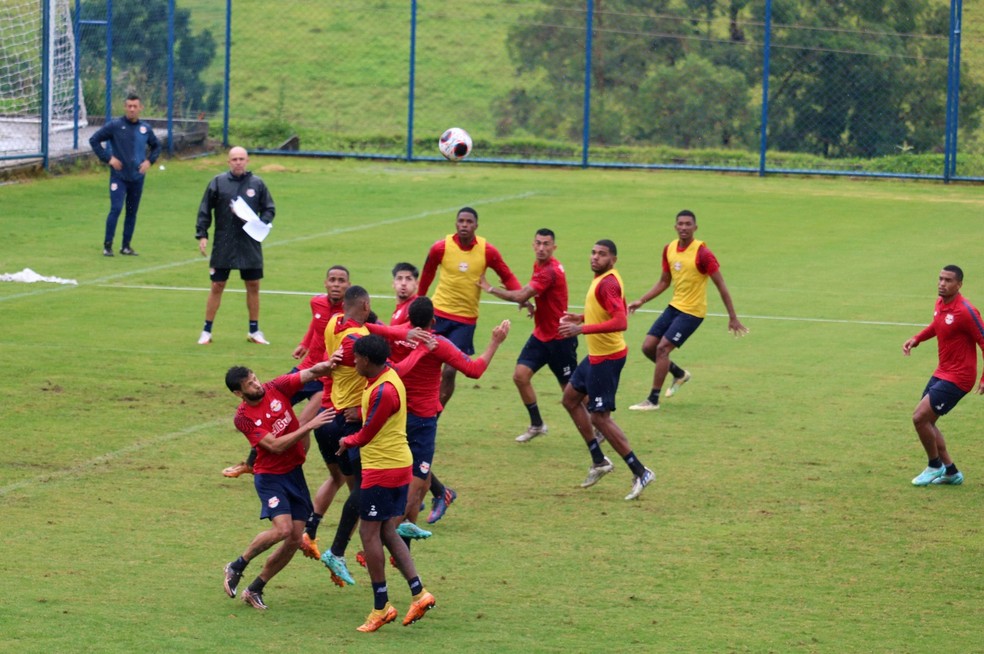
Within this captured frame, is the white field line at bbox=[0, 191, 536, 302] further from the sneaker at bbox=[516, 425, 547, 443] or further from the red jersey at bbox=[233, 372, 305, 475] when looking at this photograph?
the red jersey at bbox=[233, 372, 305, 475]

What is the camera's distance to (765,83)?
120ft

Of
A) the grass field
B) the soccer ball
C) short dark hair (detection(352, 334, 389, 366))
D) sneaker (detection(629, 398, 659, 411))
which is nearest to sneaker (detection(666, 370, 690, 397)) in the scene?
the grass field

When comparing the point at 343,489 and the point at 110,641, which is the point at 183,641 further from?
the point at 343,489

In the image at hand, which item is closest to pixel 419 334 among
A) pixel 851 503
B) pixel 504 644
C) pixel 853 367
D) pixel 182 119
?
pixel 504 644

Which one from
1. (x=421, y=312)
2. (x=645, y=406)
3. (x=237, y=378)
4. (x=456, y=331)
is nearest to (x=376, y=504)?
(x=237, y=378)

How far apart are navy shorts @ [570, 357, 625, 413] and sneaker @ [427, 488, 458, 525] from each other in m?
1.69

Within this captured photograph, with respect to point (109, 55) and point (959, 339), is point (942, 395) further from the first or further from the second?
point (109, 55)

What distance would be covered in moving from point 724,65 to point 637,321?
1939 cm

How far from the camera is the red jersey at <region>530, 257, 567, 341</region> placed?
13.6 m

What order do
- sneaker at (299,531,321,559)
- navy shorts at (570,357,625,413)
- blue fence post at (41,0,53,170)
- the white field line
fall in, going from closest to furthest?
sneaker at (299,531,321,559), navy shorts at (570,357,625,413), the white field line, blue fence post at (41,0,53,170)

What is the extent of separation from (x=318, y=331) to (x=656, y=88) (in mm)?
29250

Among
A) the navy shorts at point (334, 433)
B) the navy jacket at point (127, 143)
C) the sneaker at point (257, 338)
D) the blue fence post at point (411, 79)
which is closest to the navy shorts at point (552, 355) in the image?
the navy shorts at point (334, 433)

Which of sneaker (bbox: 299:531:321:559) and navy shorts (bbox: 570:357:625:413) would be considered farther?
navy shorts (bbox: 570:357:625:413)

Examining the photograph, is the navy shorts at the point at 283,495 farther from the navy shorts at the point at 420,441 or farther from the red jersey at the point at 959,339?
the red jersey at the point at 959,339
